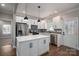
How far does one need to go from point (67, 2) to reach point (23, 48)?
1.46m

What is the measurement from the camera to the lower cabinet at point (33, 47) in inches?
64.0

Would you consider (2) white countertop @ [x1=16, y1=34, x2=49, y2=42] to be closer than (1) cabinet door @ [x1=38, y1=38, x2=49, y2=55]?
Yes

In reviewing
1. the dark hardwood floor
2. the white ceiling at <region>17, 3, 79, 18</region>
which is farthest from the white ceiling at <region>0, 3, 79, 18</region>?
the dark hardwood floor

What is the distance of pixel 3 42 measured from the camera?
5.61ft

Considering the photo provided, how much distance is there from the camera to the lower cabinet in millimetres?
1626

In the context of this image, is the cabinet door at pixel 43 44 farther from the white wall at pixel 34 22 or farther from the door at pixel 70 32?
the door at pixel 70 32

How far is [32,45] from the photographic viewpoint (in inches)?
67.9

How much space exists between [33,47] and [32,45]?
2.1 inches

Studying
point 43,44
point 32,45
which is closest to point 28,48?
point 32,45

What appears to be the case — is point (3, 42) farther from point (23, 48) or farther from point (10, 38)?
point (23, 48)

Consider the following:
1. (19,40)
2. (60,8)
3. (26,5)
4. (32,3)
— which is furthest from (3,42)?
(60,8)

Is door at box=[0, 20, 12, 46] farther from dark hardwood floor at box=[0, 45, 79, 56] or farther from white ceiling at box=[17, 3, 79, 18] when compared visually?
white ceiling at box=[17, 3, 79, 18]

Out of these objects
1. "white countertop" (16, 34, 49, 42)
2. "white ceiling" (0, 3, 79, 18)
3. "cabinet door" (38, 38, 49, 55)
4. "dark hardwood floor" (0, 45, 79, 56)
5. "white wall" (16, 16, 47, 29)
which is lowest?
"dark hardwood floor" (0, 45, 79, 56)

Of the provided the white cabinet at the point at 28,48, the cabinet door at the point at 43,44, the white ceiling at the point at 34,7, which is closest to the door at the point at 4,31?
the white ceiling at the point at 34,7
